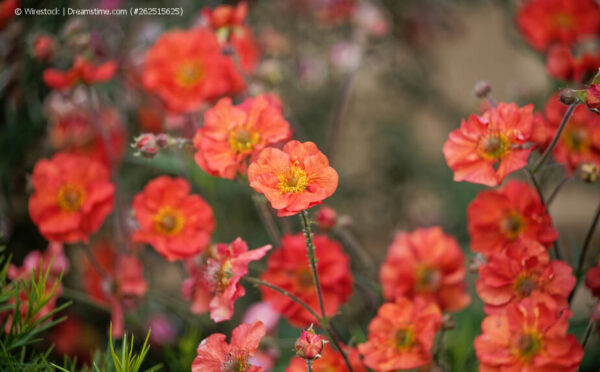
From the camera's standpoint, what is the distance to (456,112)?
129 centimetres

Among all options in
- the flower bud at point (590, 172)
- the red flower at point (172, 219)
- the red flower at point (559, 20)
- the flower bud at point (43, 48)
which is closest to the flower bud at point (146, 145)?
the red flower at point (172, 219)

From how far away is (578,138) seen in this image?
1.67 ft

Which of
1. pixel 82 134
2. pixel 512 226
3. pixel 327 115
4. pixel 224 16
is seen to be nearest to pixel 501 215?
pixel 512 226

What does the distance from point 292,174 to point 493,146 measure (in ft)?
0.51

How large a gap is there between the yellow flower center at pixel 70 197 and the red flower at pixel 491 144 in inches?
13.7

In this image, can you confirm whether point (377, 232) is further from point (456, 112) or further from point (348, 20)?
point (348, 20)

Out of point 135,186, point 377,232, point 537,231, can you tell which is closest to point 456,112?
point 377,232

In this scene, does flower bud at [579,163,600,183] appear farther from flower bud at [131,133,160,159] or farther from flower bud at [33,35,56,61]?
flower bud at [33,35,56,61]

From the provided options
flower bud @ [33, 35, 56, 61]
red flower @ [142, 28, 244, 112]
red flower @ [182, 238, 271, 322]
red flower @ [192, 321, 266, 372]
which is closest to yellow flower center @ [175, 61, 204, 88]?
red flower @ [142, 28, 244, 112]

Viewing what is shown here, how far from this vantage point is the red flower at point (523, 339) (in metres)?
0.38

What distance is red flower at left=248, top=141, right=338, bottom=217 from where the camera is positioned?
0.38m

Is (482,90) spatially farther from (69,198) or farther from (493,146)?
(69,198)

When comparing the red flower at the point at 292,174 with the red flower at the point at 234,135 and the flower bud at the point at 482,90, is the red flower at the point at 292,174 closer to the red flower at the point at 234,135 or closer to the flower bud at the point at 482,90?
the red flower at the point at 234,135

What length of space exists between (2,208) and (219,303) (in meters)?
0.48
